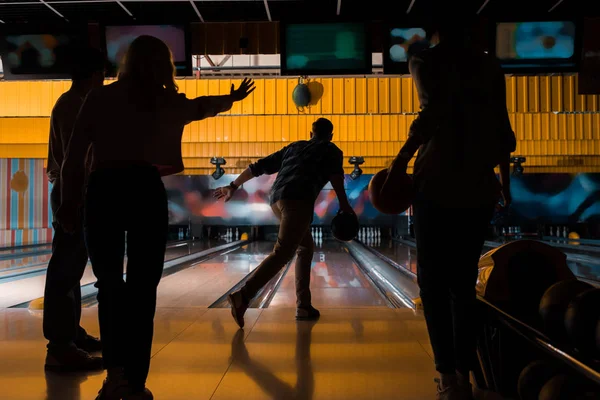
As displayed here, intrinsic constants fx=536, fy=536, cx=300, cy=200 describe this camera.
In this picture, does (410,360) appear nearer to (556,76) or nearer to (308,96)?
(308,96)

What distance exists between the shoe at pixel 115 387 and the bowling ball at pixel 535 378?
1157 mm

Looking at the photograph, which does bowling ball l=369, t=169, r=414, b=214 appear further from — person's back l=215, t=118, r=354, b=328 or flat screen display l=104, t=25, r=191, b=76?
flat screen display l=104, t=25, r=191, b=76

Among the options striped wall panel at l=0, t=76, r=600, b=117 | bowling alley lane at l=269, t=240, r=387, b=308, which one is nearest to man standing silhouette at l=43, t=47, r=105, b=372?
bowling alley lane at l=269, t=240, r=387, b=308

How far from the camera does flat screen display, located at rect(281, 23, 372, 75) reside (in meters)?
3.89

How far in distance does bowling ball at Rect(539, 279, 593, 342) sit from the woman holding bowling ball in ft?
3.90

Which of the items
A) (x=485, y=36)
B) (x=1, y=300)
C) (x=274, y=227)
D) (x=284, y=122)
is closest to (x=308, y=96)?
(x=284, y=122)

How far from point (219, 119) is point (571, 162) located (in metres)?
8.29

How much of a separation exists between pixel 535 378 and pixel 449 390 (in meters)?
0.26

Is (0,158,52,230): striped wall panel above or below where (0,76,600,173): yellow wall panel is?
below

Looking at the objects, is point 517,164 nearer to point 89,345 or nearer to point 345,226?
point 345,226

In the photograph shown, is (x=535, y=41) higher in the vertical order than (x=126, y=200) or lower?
higher

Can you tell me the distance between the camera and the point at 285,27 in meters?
3.89

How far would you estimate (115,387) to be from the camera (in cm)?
151

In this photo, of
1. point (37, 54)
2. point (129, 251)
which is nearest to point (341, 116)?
point (37, 54)
